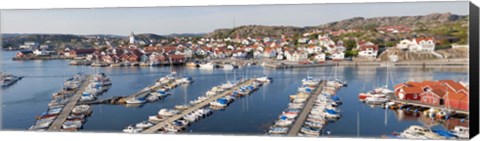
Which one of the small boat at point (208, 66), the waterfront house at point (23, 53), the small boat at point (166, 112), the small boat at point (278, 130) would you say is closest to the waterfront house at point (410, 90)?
the small boat at point (278, 130)

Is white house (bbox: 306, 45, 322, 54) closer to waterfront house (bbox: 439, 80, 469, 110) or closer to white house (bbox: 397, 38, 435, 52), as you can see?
Result: white house (bbox: 397, 38, 435, 52)

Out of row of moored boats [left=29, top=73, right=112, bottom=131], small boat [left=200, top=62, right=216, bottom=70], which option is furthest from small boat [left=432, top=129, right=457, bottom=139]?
row of moored boats [left=29, top=73, right=112, bottom=131]

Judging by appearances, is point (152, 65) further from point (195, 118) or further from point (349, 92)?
point (349, 92)

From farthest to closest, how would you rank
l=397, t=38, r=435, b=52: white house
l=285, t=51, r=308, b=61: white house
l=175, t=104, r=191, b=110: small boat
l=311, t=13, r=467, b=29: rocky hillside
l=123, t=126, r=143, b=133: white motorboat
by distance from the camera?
l=175, t=104, r=191, b=110: small boat → l=285, t=51, r=308, b=61: white house → l=123, t=126, r=143, b=133: white motorboat → l=397, t=38, r=435, b=52: white house → l=311, t=13, r=467, b=29: rocky hillside

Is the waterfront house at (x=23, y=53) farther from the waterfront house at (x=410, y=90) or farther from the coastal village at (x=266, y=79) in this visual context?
the waterfront house at (x=410, y=90)

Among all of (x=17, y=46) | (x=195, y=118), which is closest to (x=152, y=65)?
(x=195, y=118)

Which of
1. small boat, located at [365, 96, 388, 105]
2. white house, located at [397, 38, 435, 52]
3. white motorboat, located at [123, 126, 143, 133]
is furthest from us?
white motorboat, located at [123, 126, 143, 133]
